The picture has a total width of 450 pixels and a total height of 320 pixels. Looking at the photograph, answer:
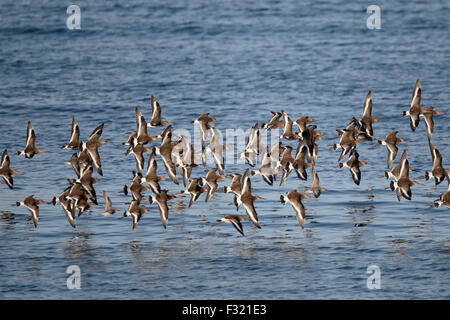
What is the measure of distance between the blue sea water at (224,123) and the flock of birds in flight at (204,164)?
1.92 feet

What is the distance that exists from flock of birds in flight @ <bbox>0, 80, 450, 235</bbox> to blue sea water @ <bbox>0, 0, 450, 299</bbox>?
59 cm

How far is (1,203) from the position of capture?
23.6 metres

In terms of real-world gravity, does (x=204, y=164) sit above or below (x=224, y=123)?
below

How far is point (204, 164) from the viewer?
24.9 m

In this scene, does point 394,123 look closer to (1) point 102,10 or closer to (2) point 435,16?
(2) point 435,16

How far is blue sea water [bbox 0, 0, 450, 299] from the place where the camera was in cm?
1892

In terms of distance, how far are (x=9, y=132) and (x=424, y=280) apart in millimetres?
17210

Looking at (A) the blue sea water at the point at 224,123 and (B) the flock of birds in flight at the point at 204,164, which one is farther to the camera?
(B) the flock of birds in flight at the point at 204,164

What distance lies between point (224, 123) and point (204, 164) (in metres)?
7.90

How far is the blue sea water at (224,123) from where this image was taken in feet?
62.1

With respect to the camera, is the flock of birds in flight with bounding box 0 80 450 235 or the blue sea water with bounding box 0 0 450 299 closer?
the blue sea water with bounding box 0 0 450 299

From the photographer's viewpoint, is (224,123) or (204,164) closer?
(204,164)
